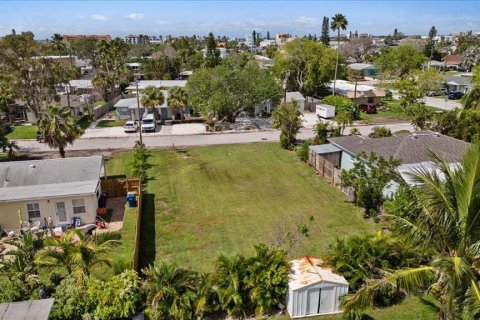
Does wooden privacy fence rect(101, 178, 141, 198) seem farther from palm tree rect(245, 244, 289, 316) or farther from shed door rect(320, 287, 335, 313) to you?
shed door rect(320, 287, 335, 313)

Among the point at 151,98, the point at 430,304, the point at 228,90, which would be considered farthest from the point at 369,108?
the point at 430,304

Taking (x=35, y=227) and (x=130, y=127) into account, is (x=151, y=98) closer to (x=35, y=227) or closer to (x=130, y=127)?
(x=130, y=127)

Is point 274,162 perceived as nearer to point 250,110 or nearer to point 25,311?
point 250,110

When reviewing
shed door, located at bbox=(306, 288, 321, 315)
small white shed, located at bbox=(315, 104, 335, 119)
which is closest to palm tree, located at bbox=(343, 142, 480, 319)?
shed door, located at bbox=(306, 288, 321, 315)

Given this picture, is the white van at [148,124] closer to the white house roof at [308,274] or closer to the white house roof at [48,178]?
the white house roof at [48,178]

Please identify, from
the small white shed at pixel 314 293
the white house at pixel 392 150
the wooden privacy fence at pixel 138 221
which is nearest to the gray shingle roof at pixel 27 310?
the wooden privacy fence at pixel 138 221

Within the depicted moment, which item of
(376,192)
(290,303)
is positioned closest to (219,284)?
(290,303)
